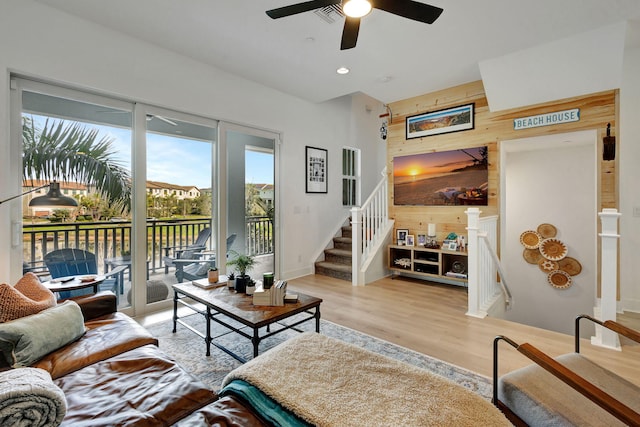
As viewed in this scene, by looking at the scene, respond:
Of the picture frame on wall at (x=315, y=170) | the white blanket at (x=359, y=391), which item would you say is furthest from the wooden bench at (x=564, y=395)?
the picture frame on wall at (x=315, y=170)

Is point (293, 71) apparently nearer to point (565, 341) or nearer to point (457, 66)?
point (457, 66)

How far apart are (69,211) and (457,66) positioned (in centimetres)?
470

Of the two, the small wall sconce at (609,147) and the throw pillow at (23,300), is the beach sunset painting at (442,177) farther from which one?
the throw pillow at (23,300)

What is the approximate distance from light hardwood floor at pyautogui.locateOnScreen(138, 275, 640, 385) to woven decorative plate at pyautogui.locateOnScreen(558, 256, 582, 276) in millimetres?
1714

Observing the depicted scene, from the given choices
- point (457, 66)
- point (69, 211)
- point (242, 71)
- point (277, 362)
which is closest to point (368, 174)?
point (457, 66)

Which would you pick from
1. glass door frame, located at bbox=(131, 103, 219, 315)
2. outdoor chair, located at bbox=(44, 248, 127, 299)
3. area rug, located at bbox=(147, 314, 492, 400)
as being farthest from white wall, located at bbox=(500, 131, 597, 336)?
outdoor chair, located at bbox=(44, 248, 127, 299)

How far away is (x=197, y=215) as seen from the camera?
12.9 feet

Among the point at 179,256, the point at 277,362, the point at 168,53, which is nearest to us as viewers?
the point at 277,362

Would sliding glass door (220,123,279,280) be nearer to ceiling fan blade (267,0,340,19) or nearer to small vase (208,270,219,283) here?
small vase (208,270,219,283)

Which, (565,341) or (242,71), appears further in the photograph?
(242,71)

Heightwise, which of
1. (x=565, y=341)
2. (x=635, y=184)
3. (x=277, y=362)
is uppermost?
(x=635, y=184)

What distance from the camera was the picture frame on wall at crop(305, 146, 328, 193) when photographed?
5309 millimetres

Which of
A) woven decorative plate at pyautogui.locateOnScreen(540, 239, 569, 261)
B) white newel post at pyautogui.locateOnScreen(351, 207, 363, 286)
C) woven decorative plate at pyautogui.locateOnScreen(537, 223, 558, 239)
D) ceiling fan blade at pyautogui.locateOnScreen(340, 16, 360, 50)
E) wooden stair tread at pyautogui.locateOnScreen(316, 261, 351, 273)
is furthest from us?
wooden stair tread at pyautogui.locateOnScreen(316, 261, 351, 273)

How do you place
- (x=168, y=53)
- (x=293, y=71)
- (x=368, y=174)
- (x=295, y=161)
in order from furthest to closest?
(x=368, y=174)
(x=295, y=161)
(x=293, y=71)
(x=168, y=53)
